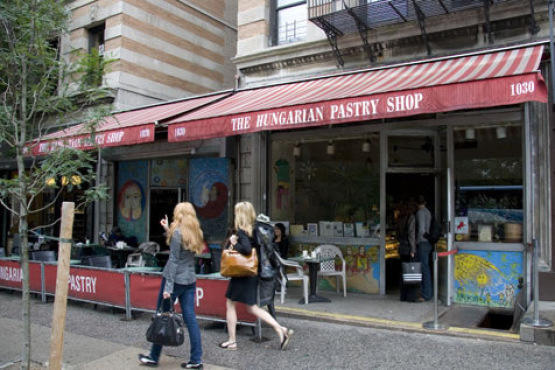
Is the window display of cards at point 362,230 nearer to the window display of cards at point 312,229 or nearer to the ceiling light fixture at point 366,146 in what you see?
the window display of cards at point 312,229

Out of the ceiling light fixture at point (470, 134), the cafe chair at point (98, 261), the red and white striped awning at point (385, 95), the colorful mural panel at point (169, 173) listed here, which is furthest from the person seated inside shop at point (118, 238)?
the ceiling light fixture at point (470, 134)

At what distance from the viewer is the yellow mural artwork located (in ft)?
24.3

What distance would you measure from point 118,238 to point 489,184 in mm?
8762

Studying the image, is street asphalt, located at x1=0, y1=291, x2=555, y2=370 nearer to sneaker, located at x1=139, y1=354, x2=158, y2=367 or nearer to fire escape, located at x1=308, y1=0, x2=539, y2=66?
sneaker, located at x1=139, y1=354, x2=158, y2=367

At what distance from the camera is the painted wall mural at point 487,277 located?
7.19 meters

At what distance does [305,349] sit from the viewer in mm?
5637

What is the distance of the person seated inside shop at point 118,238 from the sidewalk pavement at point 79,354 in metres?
5.39

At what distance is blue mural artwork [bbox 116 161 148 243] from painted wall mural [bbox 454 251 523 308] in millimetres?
8158

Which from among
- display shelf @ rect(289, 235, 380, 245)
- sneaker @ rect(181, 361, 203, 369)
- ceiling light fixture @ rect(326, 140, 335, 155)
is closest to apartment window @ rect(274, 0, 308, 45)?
ceiling light fixture @ rect(326, 140, 335, 155)

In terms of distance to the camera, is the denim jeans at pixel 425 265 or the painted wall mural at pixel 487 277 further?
the denim jeans at pixel 425 265

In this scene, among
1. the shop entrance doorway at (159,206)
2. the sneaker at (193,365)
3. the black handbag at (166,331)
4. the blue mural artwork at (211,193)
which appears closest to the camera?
the black handbag at (166,331)

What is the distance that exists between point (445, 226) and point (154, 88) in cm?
925

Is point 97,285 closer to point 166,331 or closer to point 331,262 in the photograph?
point 166,331

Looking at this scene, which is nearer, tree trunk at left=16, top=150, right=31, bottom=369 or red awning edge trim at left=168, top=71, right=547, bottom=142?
tree trunk at left=16, top=150, right=31, bottom=369
